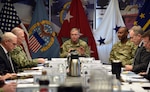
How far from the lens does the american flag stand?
18.9 feet

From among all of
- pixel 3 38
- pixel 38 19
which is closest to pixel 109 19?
pixel 38 19

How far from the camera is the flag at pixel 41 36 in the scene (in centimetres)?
598

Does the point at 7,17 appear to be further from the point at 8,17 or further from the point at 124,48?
the point at 124,48

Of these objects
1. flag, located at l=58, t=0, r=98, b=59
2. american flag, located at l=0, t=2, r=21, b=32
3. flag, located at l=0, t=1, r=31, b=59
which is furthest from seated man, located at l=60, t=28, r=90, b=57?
american flag, located at l=0, t=2, r=21, b=32

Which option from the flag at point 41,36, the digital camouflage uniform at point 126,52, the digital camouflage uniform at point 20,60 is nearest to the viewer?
the digital camouflage uniform at point 20,60

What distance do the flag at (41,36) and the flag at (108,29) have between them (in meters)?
0.98

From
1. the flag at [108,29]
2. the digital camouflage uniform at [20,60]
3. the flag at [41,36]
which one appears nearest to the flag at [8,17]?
the flag at [41,36]

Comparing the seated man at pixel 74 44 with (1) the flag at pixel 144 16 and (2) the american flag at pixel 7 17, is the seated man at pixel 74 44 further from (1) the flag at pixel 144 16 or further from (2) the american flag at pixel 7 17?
(1) the flag at pixel 144 16

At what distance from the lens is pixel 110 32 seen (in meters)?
6.14

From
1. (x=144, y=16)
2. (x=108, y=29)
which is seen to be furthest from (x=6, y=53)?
(x=144, y=16)

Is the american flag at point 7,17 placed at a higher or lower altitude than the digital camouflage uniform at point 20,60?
higher

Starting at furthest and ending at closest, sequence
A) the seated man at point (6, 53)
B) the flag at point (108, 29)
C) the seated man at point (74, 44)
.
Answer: the flag at point (108, 29)
the seated man at point (74, 44)
the seated man at point (6, 53)

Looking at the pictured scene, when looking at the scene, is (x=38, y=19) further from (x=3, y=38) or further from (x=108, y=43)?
(x=3, y=38)

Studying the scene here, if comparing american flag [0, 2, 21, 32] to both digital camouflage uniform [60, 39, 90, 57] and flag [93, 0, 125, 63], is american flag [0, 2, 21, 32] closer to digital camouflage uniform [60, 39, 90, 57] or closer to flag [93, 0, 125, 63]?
digital camouflage uniform [60, 39, 90, 57]
